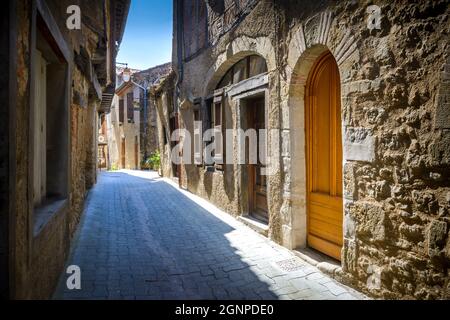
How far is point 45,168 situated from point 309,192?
119 inches

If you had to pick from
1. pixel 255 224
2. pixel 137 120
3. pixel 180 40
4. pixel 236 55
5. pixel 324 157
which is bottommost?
pixel 255 224

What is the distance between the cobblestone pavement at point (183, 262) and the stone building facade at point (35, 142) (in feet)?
1.65

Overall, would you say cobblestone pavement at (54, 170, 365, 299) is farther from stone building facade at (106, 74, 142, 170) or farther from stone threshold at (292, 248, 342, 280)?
stone building facade at (106, 74, 142, 170)

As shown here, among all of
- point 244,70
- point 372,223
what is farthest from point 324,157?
point 244,70

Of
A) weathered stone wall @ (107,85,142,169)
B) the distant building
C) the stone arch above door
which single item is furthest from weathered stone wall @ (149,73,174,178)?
weathered stone wall @ (107,85,142,169)

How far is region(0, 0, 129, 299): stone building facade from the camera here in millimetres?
1685

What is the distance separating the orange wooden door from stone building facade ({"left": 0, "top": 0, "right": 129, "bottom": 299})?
279cm

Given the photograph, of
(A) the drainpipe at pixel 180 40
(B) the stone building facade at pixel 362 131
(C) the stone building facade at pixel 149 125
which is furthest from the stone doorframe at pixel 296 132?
(C) the stone building facade at pixel 149 125

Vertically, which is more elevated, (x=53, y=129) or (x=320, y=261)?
(x=53, y=129)

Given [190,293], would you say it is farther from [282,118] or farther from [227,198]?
[227,198]

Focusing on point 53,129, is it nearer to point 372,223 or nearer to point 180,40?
point 372,223

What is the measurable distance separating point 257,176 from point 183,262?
2.24 m

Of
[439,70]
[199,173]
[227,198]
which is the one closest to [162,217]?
[227,198]

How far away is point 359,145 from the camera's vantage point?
9.30 ft
